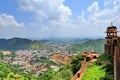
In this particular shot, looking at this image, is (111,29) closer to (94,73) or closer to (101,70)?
(101,70)

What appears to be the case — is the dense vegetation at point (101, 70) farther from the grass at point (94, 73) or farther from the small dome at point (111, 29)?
the small dome at point (111, 29)

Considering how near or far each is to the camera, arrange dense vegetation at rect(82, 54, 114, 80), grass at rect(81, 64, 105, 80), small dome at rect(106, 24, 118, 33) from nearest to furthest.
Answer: dense vegetation at rect(82, 54, 114, 80) < grass at rect(81, 64, 105, 80) < small dome at rect(106, 24, 118, 33)

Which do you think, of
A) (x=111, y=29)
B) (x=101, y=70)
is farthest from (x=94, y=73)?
(x=111, y=29)

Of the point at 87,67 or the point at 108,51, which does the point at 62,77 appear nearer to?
the point at 87,67

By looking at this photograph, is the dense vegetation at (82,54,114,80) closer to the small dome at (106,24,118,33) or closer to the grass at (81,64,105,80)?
the grass at (81,64,105,80)

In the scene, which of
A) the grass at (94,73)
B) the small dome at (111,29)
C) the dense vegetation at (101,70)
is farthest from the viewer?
the small dome at (111,29)

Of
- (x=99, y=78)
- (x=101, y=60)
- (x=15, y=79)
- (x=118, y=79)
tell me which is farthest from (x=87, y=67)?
(x=15, y=79)

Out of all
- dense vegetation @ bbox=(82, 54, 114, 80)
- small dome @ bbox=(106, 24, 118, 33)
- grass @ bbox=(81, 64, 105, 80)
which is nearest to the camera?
dense vegetation @ bbox=(82, 54, 114, 80)

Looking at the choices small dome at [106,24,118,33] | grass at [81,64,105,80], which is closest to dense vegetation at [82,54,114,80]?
grass at [81,64,105,80]

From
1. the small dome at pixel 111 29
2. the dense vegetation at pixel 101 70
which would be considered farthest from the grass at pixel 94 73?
the small dome at pixel 111 29
